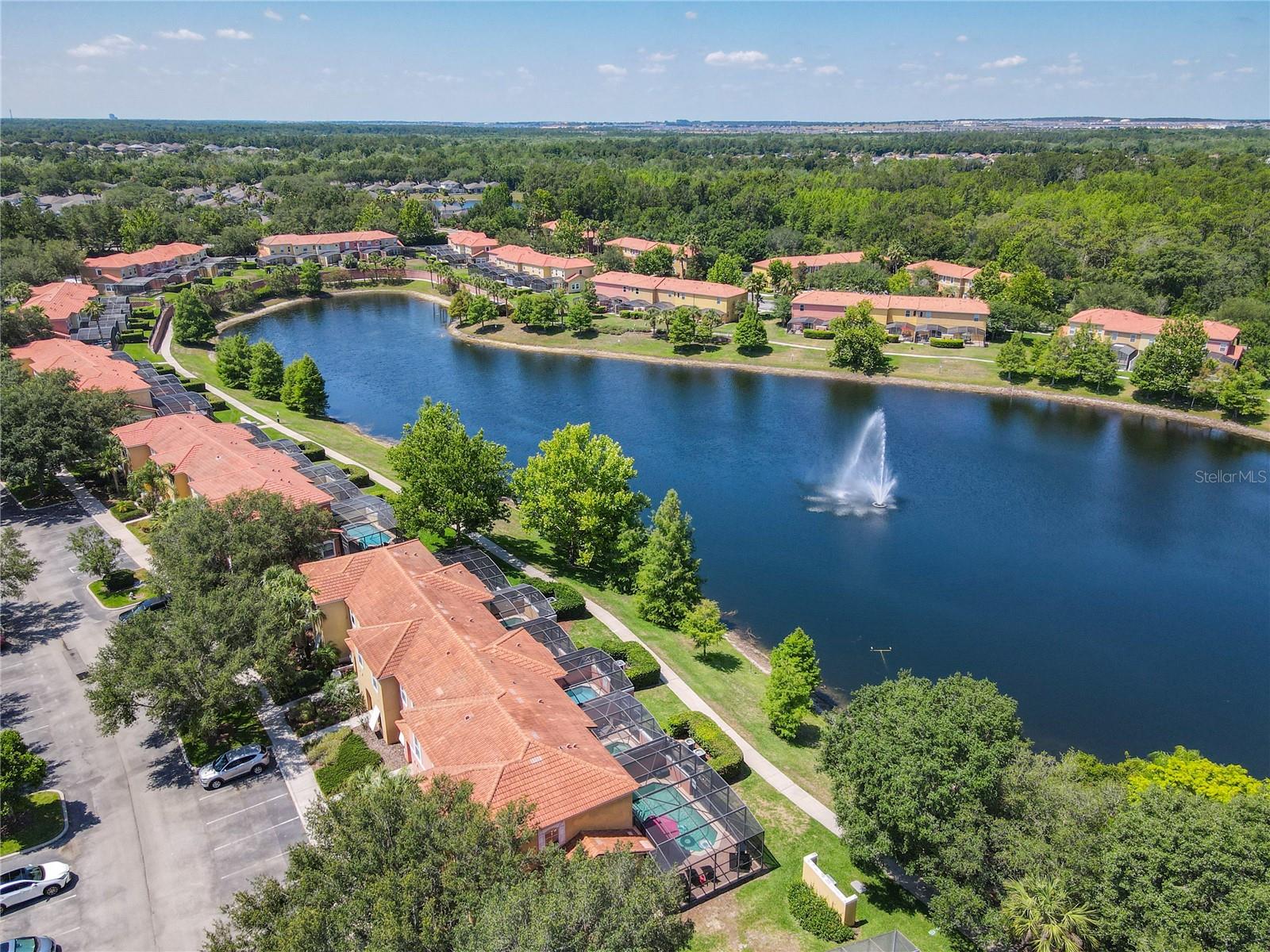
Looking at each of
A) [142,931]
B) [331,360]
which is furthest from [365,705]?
[331,360]

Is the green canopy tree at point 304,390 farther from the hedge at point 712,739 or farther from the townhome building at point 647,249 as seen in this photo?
the townhome building at point 647,249

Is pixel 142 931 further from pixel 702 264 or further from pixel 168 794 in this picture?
pixel 702 264

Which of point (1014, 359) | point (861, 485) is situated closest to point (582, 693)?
point (861, 485)

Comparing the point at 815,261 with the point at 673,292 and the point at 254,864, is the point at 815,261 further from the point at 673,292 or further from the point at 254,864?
the point at 254,864

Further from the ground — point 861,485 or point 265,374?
point 265,374

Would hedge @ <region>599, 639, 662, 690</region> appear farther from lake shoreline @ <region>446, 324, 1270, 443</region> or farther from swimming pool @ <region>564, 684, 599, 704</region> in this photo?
lake shoreline @ <region>446, 324, 1270, 443</region>

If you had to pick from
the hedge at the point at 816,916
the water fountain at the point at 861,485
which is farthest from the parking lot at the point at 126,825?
the water fountain at the point at 861,485
